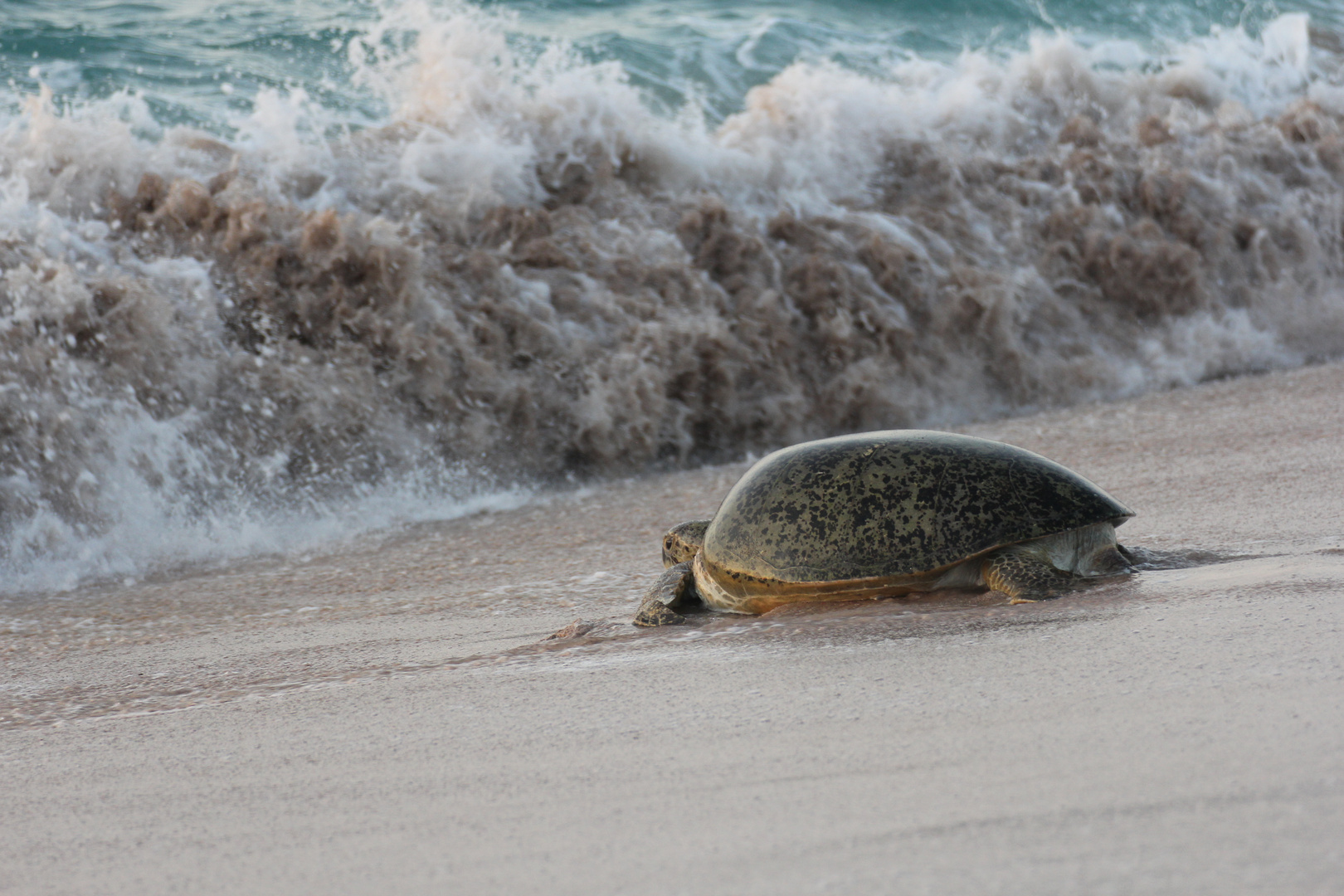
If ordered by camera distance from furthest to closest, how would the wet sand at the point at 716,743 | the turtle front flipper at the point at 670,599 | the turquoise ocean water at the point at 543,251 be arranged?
the turquoise ocean water at the point at 543,251
the turtle front flipper at the point at 670,599
the wet sand at the point at 716,743

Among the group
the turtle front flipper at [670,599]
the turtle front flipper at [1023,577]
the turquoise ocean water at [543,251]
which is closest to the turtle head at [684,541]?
the turtle front flipper at [670,599]

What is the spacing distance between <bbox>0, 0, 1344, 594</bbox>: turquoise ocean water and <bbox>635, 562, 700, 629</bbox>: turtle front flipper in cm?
226

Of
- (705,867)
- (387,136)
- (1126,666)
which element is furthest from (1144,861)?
(387,136)

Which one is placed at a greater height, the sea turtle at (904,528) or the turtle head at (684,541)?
the sea turtle at (904,528)

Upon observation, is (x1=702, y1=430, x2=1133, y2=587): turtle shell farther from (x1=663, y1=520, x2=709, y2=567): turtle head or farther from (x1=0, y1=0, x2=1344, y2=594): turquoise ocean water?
(x1=0, y1=0, x2=1344, y2=594): turquoise ocean water

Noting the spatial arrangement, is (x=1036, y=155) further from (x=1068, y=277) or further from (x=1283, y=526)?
(x=1283, y=526)

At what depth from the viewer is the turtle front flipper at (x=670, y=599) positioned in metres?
2.85

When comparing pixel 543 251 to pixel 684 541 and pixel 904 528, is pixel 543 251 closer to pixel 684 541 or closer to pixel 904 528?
pixel 684 541

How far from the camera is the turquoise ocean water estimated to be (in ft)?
16.6

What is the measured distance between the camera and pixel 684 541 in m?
3.20

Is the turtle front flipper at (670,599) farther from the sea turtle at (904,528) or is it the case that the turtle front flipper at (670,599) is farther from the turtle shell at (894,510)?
the turtle shell at (894,510)

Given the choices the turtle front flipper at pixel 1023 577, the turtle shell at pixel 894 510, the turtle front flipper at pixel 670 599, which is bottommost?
the turtle front flipper at pixel 670 599

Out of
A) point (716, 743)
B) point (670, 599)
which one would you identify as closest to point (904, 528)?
point (670, 599)

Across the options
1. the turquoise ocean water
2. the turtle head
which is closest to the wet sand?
the turtle head
